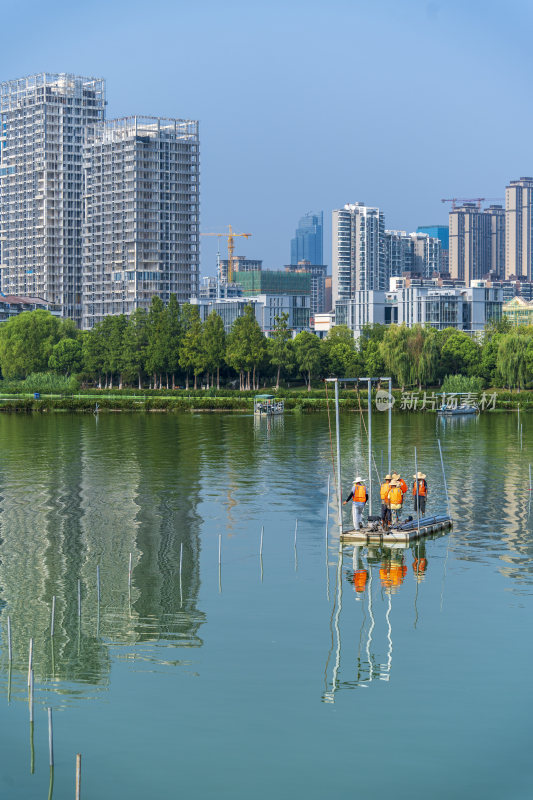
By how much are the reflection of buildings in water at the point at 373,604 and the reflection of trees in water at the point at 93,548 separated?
5.28m

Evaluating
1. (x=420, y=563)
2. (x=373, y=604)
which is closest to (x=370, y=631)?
(x=373, y=604)

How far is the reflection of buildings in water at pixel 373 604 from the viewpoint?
102 feet

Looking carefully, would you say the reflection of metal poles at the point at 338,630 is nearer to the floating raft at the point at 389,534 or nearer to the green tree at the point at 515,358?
the floating raft at the point at 389,534

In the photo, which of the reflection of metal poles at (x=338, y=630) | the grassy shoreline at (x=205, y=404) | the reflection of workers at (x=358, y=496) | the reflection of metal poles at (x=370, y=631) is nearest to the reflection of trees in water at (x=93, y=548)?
the reflection of metal poles at (x=338, y=630)

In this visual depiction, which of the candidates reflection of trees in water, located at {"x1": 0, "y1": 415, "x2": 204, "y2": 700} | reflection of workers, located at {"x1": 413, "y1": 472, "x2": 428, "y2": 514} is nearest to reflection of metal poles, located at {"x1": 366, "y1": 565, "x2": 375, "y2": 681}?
reflection of trees in water, located at {"x1": 0, "y1": 415, "x2": 204, "y2": 700}

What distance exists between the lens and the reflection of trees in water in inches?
1337

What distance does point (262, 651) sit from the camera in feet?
108

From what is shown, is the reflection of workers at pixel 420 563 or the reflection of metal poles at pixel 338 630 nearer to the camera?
the reflection of metal poles at pixel 338 630

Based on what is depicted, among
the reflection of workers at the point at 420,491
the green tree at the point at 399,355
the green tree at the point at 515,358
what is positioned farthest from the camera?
the green tree at the point at 399,355

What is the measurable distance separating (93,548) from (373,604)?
15503mm

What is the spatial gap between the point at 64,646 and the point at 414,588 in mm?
13870

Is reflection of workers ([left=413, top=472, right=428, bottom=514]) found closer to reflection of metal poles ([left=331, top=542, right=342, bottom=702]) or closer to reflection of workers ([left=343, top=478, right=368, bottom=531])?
reflection of workers ([left=343, top=478, right=368, bottom=531])

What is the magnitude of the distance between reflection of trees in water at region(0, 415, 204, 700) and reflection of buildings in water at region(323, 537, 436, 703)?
17.3ft

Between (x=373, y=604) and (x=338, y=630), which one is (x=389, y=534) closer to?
(x=373, y=604)
